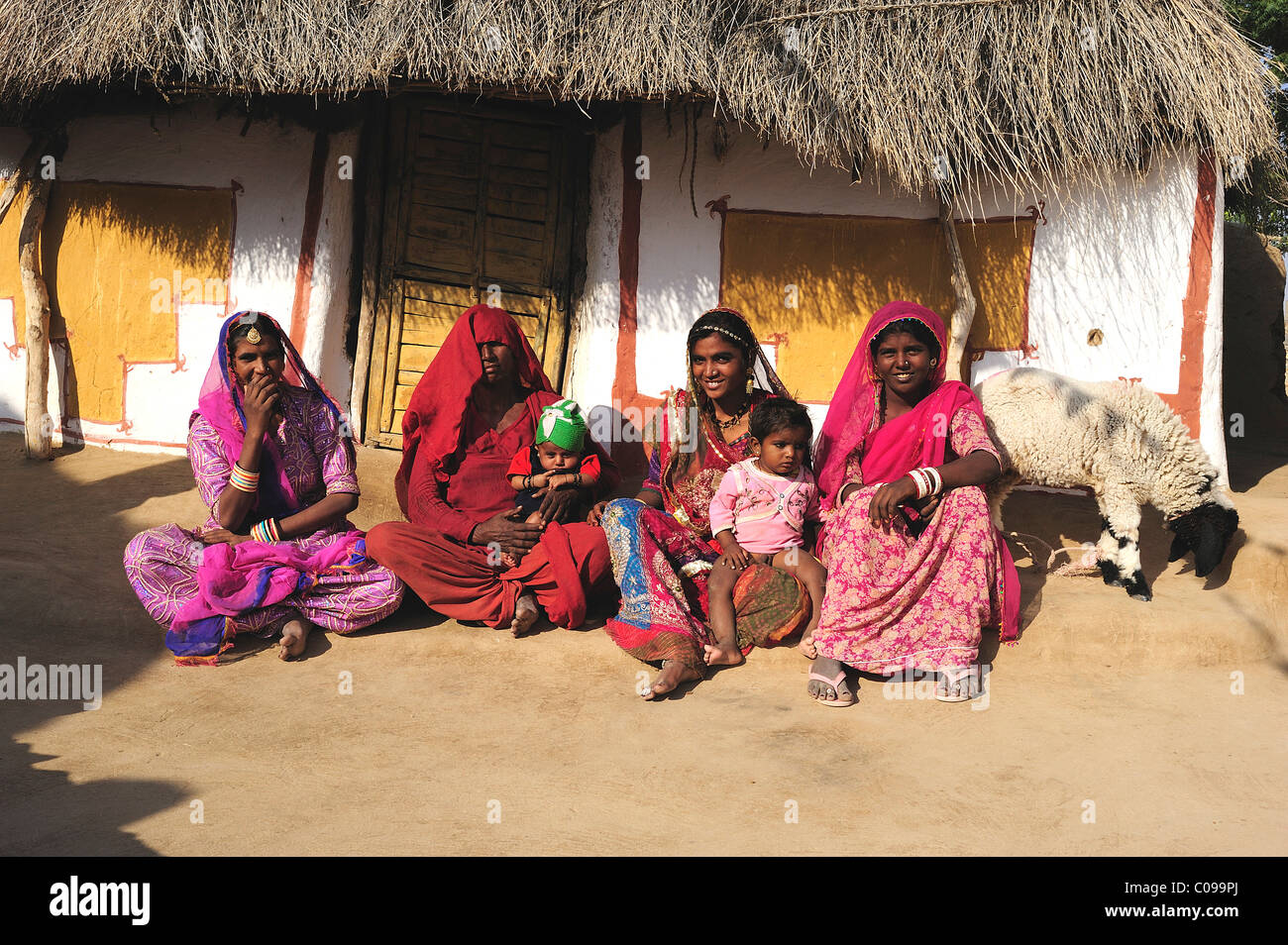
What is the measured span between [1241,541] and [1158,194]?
2.07 metres

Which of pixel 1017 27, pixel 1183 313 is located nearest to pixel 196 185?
pixel 1017 27

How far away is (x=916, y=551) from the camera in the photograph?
13.7 feet

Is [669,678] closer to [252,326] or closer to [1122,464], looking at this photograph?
[252,326]

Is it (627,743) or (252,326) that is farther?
(252,326)

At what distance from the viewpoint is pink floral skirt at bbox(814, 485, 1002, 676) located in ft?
13.4

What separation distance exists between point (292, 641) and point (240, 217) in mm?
3390

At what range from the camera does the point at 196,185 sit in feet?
21.9

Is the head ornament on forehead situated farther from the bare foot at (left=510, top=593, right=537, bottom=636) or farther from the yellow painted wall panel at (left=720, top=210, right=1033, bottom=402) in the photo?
the yellow painted wall panel at (left=720, top=210, right=1033, bottom=402)

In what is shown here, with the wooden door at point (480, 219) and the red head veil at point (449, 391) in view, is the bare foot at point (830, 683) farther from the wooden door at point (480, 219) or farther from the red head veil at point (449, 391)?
the wooden door at point (480, 219)

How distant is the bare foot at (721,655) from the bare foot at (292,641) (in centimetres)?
166

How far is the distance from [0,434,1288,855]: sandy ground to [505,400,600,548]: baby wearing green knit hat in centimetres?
62

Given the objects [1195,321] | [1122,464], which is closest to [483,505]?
[1122,464]

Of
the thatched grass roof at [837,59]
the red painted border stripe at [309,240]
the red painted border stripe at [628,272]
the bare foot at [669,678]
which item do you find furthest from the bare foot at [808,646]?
the red painted border stripe at [309,240]

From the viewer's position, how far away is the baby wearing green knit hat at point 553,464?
473cm
